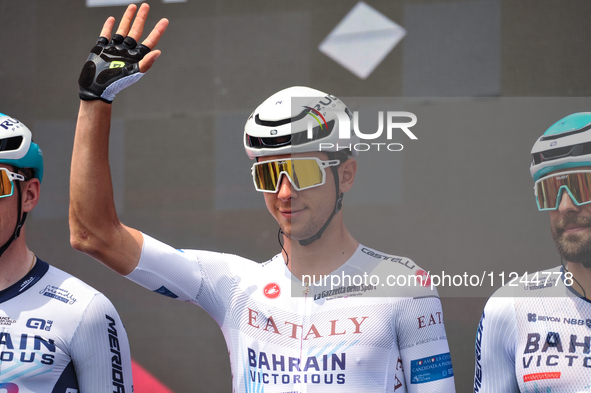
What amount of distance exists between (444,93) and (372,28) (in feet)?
2.35

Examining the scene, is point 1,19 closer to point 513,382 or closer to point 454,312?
point 454,312

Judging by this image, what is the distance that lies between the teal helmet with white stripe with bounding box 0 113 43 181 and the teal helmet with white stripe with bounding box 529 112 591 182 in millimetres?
2425

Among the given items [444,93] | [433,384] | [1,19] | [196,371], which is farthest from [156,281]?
[1,19]

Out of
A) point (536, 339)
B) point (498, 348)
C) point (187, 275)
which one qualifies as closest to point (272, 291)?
point (187, 275)

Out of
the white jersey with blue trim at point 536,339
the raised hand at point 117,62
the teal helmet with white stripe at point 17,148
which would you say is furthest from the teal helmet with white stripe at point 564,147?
the teal helmet with white stripe at point 17,148

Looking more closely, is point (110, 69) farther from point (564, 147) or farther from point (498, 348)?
point (498, 348)

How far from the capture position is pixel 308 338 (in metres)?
2.74

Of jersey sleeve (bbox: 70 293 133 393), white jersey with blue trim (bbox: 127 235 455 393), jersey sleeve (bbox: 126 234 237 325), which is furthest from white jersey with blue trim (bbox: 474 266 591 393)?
jersey sleeve (bbox: 70 293 133 393)

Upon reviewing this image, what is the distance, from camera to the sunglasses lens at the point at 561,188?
2678 millimetres

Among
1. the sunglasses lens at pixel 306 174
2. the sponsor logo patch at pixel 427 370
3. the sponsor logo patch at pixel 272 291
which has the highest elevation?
the sunglasses lens at pixel 306 174

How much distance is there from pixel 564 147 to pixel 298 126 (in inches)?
48.2

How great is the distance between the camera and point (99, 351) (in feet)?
8.98

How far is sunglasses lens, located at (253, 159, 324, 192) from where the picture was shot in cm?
281

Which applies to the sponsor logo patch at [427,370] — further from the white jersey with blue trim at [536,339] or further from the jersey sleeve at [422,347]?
the white jersey with blue trim at [536,339]
